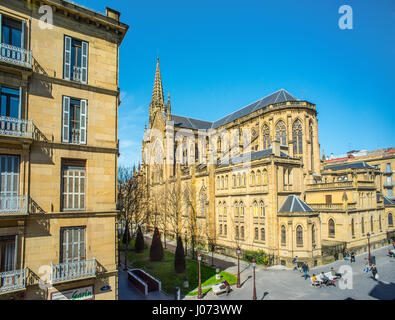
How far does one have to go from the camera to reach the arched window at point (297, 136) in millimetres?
45531

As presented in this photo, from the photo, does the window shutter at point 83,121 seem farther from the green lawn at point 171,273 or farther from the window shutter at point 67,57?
the green lawn at point 171,273

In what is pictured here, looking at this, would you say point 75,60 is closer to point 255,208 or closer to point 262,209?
point 262,209

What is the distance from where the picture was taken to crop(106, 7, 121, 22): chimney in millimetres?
15108

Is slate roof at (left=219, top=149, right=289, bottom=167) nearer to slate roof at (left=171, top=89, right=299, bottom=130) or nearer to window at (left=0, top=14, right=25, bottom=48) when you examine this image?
slate roof at (left=171, top=89, right=299, bottom=130)

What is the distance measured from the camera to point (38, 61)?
13.0 metres

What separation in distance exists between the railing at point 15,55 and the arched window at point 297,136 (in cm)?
4100

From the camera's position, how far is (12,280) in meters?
11.3

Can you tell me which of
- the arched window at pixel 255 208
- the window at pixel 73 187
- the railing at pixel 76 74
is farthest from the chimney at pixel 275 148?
the window at pixel 73 187

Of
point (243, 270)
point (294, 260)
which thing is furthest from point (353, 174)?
point (243, 270)

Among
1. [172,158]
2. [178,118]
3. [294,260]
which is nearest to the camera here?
[294,260]

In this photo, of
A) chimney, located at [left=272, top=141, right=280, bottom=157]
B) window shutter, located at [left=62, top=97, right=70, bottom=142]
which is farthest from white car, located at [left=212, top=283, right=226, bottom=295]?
chimney, located at [left=272, top=141, right=280, bottom=157]

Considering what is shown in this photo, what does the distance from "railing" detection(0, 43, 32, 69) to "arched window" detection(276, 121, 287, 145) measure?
132ft
